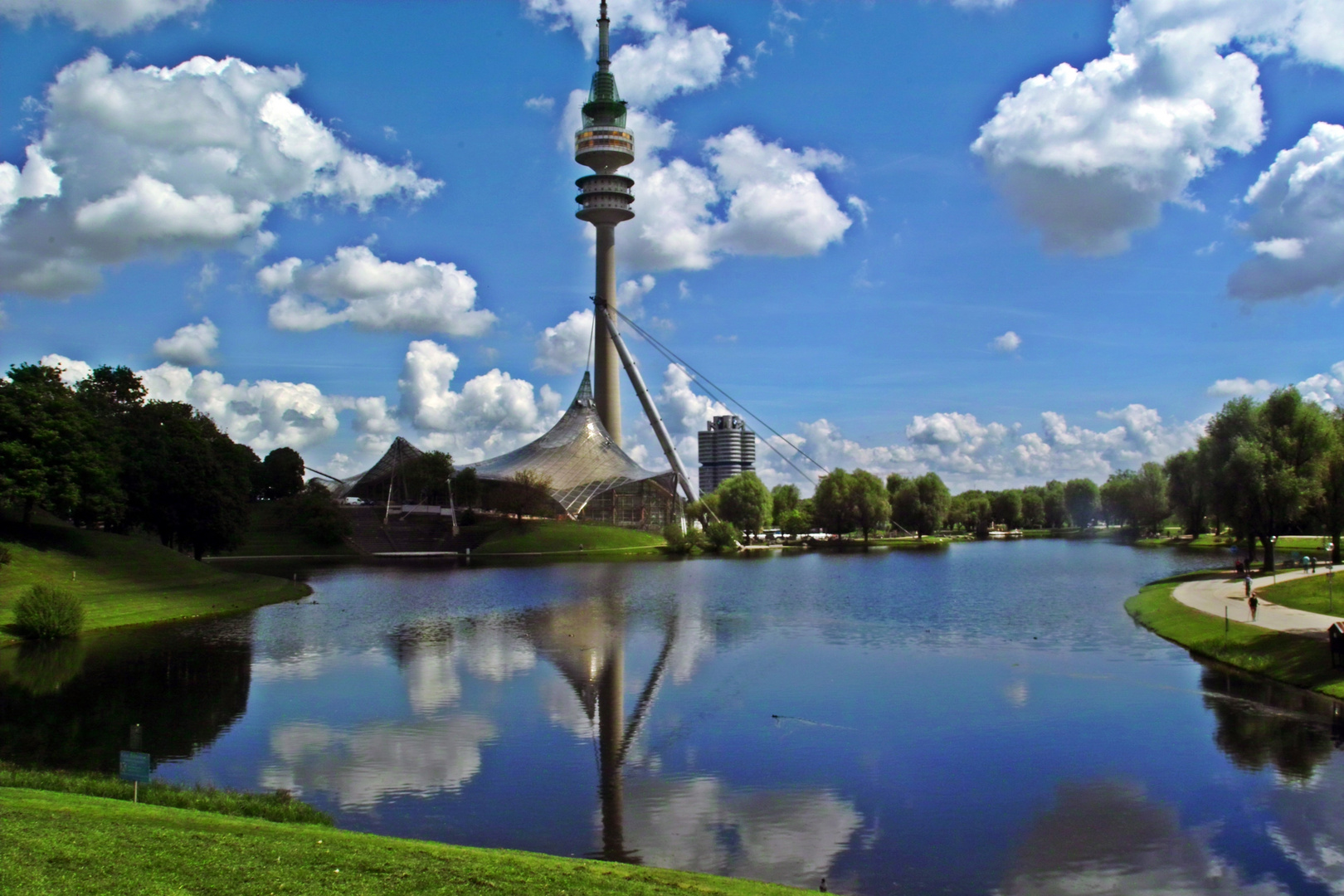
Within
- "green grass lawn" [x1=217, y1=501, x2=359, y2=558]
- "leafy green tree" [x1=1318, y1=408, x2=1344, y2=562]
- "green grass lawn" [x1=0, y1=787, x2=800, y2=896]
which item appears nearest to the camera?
"green grass lawn" [x1=0, y1=787, x2=800, y2=896]

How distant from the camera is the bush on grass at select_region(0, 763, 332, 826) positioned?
13344mm

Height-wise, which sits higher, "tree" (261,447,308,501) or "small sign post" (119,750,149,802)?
"tree" (261,447,308,501)

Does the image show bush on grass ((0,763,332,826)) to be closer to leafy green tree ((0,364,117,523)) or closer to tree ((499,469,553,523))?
leafy green tree ((0,364,117,523))

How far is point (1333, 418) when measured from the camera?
155 ft

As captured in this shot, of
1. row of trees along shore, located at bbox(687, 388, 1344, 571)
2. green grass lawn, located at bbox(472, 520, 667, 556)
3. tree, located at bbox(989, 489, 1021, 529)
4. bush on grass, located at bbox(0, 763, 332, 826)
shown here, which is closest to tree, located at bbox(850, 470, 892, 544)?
row of trees along shore, located at bbox(687, 388, 1344, 571)

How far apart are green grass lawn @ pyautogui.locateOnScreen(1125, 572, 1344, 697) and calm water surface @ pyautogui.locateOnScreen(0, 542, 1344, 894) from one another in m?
0.71

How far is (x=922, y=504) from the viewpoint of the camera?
10369 cm

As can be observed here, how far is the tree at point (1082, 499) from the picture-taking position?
131 meters

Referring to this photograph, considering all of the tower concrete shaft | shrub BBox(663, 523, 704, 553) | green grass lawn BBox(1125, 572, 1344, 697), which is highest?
the tower concrete shaft

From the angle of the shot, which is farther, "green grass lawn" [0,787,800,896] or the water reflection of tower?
the water reflection of tower

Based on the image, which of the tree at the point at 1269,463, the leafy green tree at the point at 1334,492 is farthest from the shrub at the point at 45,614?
the leafy green tree at the point at 1334,492

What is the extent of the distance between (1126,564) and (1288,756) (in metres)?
47.1

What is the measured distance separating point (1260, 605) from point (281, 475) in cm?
9774

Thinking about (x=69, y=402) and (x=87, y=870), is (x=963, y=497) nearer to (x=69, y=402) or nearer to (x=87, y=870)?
(x=69, y=402)
